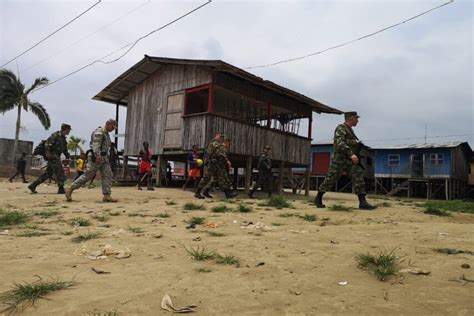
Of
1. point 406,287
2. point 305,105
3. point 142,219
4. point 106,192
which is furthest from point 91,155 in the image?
point 305,105

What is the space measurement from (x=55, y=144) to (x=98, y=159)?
2.32 metres

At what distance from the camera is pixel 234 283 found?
2.72 m

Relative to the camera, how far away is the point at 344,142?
7500 mm

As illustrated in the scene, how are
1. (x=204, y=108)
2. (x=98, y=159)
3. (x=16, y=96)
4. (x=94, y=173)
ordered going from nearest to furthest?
(x=98, y=159), (x=94, y=173), (x=204, y=108), (x=16, y=96)

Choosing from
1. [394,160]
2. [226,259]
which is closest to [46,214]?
[226,259]

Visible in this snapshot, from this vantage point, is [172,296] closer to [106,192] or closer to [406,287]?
[406,287]

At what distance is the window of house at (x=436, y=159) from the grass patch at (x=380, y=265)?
30869mm

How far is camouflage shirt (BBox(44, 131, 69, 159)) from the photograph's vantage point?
31.8ft

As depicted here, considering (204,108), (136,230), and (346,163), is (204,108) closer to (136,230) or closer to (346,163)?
(346,163)

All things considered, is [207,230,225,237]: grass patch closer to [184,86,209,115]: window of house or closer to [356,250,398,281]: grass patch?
[356,250,398,281]: grass patch

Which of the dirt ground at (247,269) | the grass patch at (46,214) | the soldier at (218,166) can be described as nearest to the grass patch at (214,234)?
the dirt ground at (247,269)

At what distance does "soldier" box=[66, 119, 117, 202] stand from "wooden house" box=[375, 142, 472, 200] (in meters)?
27.6

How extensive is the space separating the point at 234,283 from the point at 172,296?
1.54 ft

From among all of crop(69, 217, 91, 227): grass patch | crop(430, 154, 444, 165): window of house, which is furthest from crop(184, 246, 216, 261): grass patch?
crop(430, 154, 444, 165): window of house
